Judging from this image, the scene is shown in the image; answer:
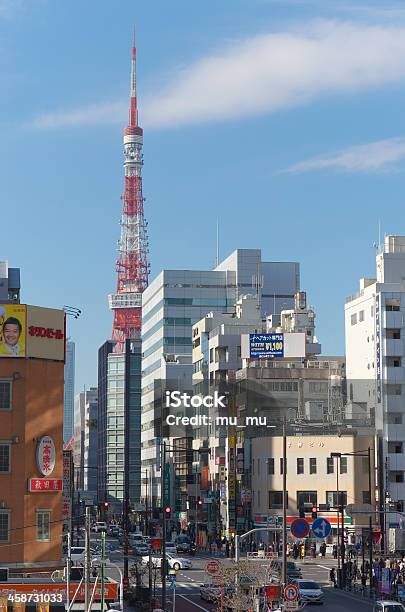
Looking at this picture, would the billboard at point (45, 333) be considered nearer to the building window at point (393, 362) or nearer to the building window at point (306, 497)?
the building window at point (306, 497)

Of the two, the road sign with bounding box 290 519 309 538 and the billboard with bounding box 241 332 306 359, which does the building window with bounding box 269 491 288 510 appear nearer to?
the billboard with bounding box 241 332 306 359

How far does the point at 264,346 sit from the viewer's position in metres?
146

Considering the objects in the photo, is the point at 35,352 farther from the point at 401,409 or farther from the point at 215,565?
the point at 401,409

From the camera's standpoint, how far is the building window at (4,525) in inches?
2980

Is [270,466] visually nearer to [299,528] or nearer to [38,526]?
[38,526]

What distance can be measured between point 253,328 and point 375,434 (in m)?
34.3

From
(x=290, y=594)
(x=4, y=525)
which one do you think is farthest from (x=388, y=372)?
(x=290, y=594)

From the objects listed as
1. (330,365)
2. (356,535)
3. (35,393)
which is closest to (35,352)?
(35,393)

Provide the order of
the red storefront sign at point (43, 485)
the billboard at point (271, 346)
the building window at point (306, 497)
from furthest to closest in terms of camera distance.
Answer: the billboard at point (271, 346)
the building window at point (306, 497)
the red storefront sign at point (43, 485)

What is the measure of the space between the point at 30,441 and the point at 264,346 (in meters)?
70.0

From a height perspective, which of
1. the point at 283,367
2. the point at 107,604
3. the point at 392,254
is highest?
the point at 392,254

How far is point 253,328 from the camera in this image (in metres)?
163

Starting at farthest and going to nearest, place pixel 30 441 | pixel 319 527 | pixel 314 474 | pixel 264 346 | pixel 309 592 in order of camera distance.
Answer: pixel 264 346 < pixel 314 474 < pixel 30 441 < pixel 309 592 < pixel 319 527

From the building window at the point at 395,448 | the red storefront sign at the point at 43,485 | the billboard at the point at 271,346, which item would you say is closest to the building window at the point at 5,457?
the red storefront sign at the point at 43,485
